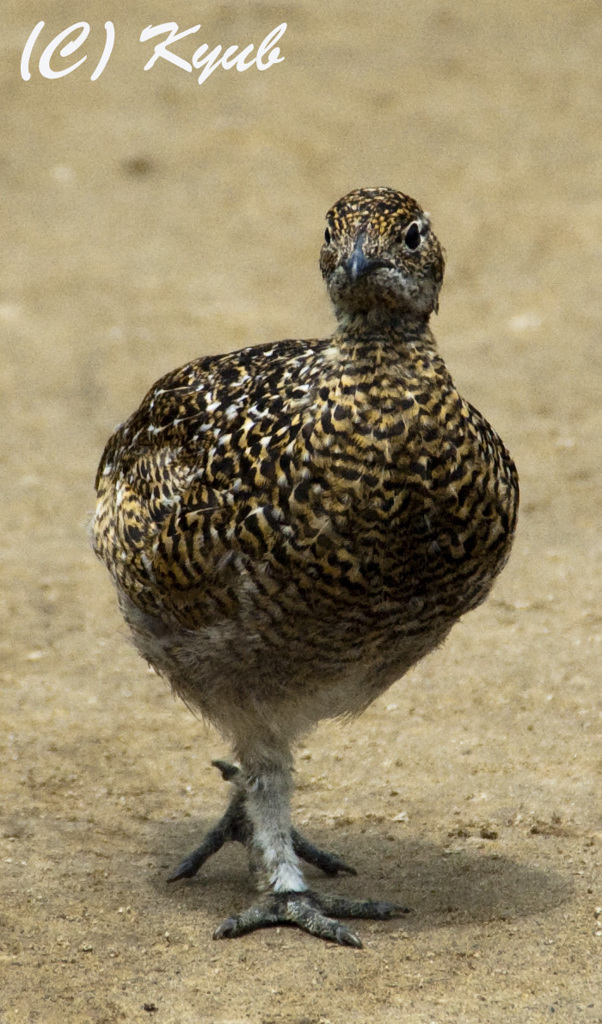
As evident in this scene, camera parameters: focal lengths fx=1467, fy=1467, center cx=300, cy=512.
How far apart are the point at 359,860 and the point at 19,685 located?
221 centimetres

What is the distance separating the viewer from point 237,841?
5.90 meters

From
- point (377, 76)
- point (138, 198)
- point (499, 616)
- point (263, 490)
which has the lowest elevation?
point (499, 616)

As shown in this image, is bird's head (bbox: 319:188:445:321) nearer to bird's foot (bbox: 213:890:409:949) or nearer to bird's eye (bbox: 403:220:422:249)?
bird's eye (bbox: 403:220:422:249)

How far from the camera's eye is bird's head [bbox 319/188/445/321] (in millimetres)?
4570

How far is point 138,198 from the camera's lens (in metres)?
13.0

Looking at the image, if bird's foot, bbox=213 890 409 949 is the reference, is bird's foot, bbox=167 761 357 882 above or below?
above

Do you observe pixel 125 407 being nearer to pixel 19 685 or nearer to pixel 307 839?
pixel 19 685

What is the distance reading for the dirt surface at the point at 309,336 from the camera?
4.98 metres

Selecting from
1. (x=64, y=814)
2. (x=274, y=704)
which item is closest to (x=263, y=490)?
(x=274, y=704)

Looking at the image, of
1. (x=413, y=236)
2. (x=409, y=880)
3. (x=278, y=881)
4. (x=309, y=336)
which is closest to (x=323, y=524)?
(x=413, y=236)

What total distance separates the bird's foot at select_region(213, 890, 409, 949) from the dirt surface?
0.08 meters

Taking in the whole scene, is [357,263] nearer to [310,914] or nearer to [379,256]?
[379,256]

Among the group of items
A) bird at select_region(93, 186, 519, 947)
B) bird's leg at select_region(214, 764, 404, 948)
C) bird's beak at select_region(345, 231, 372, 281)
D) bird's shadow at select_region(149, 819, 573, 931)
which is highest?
bird's beak at select_region(345, 231, 372, 281)

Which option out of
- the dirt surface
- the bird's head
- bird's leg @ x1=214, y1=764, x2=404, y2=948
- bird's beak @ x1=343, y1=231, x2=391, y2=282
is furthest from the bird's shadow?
bird's beak @ x1=343, y1=231, x2=391, y2=282
